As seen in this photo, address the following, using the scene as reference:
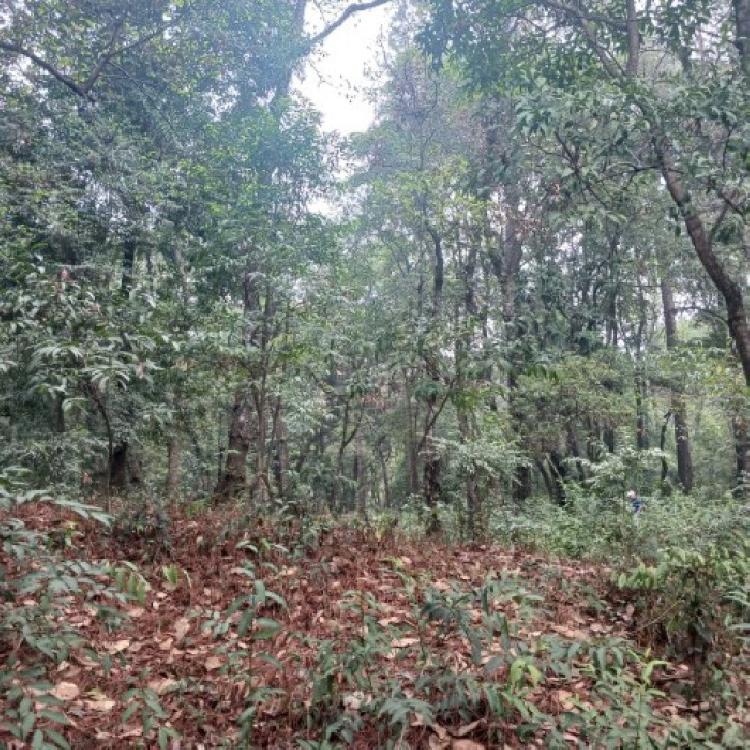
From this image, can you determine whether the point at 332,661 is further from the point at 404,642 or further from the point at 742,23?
the point at 742,23

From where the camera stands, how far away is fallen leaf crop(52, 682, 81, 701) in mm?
2867

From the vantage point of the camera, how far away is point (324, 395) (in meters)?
9.28

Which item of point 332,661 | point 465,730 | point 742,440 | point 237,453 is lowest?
point 465,730

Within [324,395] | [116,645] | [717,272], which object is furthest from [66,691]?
[324,395]

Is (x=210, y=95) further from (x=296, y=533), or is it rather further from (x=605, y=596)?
(x=605, y=596)

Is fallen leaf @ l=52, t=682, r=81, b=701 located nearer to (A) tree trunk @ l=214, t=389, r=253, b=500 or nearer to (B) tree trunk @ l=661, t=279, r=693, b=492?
(A) tree trunk @ l=214, t=389, r=253, b=500

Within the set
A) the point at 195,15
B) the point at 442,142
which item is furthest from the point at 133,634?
the point at 442,142

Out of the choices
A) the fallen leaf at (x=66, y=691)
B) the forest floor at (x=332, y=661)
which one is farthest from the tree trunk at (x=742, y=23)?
the fallen leaf at (x=66, y=691)

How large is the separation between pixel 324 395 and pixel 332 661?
6460 millimetres

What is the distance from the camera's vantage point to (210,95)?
1048 cm

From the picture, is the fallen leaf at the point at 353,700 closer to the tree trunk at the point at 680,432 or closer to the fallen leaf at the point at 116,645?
the fallen leaf at the point at 116,645

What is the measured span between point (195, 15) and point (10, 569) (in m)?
9.05

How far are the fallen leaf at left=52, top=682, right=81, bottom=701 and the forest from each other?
0.02 m

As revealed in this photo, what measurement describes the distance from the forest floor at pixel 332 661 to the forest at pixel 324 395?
0.02 m
